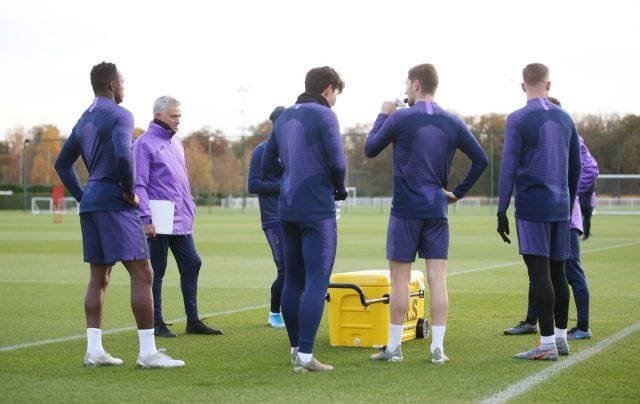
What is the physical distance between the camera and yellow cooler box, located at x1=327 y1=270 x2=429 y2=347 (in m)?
8.26

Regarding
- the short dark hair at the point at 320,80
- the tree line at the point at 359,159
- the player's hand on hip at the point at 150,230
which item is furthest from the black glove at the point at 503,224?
the tree line at the point at 359,159

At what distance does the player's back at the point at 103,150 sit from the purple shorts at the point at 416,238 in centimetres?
192

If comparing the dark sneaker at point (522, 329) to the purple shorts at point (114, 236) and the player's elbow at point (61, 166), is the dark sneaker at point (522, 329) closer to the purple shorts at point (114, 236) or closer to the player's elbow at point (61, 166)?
the purple shorts at point (114, 236)

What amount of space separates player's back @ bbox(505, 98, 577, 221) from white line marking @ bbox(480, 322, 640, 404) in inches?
41.2

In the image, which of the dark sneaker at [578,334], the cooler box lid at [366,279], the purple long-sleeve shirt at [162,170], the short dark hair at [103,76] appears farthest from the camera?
the purple long-sleeve shirt at [162,170]

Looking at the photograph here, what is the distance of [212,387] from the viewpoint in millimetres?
6406

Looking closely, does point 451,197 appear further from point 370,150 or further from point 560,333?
point 560,333

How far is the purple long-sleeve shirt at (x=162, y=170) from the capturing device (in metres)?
8.83

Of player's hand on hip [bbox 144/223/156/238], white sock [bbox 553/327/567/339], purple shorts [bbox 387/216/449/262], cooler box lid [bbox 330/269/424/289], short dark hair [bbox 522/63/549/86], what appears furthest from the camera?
cooler box lid [bbox 330/269/424/289]

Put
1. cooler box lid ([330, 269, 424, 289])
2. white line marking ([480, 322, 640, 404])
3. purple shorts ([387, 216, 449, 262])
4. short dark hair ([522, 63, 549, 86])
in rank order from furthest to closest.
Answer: cooler box lid ([330, 269, 424, 289])
short dark hair ([522, 63, 549, 86])
purple shorts ([387, 216, 449, 262])
white line marking ([480, 322, 640, 404])

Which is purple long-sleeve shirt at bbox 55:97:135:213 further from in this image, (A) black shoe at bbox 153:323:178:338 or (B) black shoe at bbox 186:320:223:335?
(B) black shoe at bbox 186:320:223:335

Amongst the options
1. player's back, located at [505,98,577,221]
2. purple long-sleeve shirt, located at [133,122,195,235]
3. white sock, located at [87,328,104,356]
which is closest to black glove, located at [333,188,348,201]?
player's back, located at [505,98,577,221]

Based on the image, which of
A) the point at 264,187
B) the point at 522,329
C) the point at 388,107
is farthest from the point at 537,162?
the point at 264,187

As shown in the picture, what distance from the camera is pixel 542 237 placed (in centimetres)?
749
